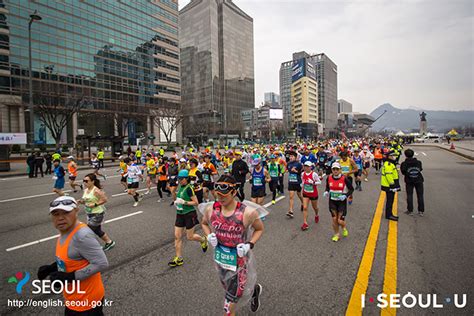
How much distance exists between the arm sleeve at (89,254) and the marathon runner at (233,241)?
1110 millimetres

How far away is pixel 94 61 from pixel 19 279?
59652 millimetres

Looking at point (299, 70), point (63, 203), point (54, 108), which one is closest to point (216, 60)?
point (299, 70)

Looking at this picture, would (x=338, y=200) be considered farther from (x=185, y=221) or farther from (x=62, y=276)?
(x=62, y=276)

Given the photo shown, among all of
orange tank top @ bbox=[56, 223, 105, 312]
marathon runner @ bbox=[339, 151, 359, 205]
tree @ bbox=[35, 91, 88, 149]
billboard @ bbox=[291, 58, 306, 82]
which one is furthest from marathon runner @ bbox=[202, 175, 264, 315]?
billboard @ bbox=[291, 58, 306, 82]

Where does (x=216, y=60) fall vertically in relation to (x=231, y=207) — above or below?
above

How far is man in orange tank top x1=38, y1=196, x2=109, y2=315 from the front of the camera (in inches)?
92.2

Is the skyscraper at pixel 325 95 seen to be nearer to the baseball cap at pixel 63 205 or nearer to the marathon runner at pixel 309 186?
the marathon runner at pixel 309 186

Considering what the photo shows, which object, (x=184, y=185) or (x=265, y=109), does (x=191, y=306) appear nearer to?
(x=184, y=185)

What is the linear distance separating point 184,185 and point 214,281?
6.19 ft

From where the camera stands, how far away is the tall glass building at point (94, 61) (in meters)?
41.7

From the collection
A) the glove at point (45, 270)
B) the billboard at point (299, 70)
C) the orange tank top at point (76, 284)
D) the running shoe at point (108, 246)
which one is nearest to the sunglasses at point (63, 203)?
the orange tank top at point (76, 284)

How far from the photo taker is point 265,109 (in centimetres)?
11394

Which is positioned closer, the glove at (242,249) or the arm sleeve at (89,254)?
the arm sleeve at (89,254)

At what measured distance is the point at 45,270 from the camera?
2.27 metres
